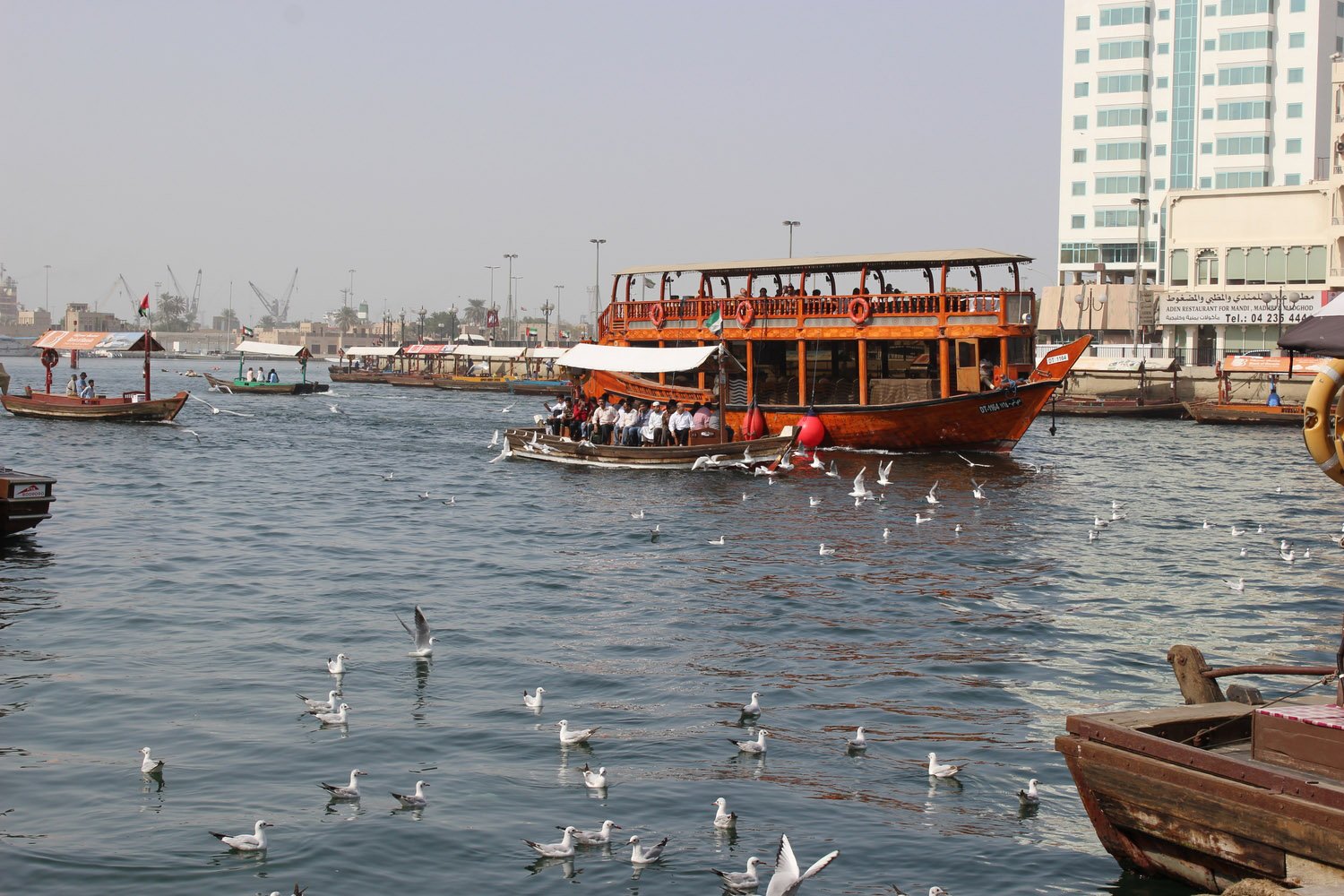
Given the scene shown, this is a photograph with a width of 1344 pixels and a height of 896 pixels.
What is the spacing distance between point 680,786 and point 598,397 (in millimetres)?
33540

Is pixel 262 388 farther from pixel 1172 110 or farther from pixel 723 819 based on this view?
pixel 723 819

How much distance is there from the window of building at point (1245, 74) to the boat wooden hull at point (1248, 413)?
31.2 meters

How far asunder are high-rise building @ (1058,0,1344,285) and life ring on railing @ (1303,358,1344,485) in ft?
241

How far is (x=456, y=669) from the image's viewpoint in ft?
48.3

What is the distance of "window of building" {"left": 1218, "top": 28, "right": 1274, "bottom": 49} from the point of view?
266ft

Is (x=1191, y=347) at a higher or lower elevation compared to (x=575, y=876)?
higher

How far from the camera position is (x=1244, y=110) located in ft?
271

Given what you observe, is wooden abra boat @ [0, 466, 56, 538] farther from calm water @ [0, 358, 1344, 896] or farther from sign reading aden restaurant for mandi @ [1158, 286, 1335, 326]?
sign reading aden restaurant for mandi @ [1158, 286, 1335, 326]

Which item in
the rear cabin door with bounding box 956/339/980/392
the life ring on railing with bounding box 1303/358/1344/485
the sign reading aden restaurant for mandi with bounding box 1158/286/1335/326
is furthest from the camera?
the sign reading aden restaurant for mandi with bounding box 1158/286/1335/326

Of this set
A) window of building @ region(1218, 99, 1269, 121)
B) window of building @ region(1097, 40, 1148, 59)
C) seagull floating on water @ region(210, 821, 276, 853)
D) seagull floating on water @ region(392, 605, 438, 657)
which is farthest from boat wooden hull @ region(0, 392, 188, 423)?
window of building @ region(1218, 99, 1269, 121)

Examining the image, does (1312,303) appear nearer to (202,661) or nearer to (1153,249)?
(1153,249)

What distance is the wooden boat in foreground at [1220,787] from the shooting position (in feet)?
25.2

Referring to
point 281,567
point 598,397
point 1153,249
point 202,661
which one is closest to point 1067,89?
point 1153,249

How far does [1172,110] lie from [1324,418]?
8393 cm
